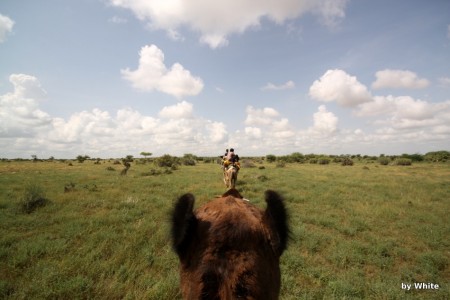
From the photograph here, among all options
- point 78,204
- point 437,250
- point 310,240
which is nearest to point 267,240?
point 310,240

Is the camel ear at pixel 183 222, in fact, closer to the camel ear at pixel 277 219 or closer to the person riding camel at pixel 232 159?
the camel ear at pixel 277 219

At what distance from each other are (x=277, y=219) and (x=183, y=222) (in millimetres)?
552

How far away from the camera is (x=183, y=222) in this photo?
1.37 m

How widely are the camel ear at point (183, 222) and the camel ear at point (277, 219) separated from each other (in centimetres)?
44

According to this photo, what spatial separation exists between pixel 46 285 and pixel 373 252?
805 cm

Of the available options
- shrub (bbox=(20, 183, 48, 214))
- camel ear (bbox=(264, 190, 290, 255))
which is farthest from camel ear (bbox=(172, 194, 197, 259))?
shrub (bbox=(20, 183, 48, 214))

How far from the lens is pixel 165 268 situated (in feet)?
19.2

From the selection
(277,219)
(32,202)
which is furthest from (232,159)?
(277,219)

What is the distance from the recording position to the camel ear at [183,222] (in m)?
1.36

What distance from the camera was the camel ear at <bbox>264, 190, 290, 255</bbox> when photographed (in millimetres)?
1487

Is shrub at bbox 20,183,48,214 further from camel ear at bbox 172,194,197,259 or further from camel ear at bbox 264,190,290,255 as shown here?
camel ear at bbox 264,190,290,255

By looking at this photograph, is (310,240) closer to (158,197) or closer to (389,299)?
(389,299)

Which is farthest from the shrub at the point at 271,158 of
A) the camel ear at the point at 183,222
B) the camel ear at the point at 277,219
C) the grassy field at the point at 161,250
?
the camel ear at the point at 183,222

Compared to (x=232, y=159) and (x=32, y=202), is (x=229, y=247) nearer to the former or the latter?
(x=32, y=202)
